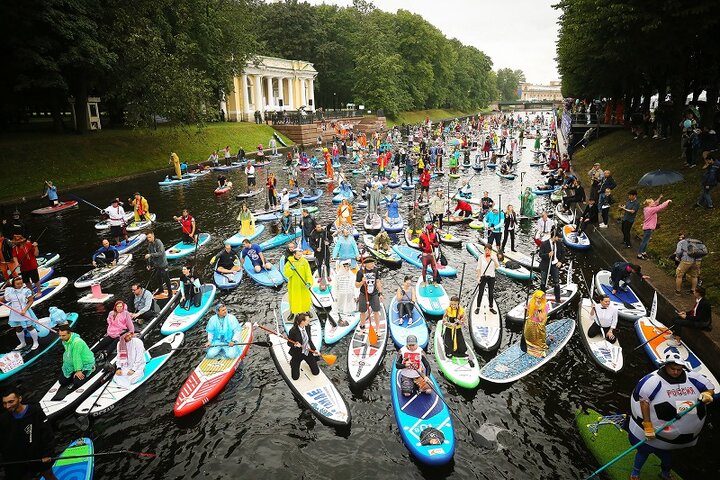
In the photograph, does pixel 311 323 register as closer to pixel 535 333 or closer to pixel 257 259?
pixel 257 259

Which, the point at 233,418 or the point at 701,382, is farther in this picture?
the point at 233,418

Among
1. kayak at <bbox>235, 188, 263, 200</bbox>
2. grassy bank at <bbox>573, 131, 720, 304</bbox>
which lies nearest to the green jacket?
grassy bank at <bbox>573, 131, 720, 304</bbox>

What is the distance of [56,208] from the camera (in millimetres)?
26500

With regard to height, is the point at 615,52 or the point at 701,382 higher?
the point at 615,52

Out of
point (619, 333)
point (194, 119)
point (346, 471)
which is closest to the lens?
point (346, 471)

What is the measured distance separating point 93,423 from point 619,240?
19.2 m

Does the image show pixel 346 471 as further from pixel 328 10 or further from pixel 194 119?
pixel 328 10

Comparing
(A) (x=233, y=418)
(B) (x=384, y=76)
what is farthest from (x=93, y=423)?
(B) (x=384, y=76)

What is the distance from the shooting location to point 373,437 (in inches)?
358

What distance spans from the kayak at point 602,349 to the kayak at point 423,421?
4511 mm

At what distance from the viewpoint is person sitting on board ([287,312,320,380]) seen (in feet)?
31.8

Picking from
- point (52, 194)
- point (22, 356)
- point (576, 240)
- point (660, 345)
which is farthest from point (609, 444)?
point (52, 194)

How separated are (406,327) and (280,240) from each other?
10057mm

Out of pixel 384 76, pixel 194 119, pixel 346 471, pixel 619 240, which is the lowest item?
pixel 346 471
